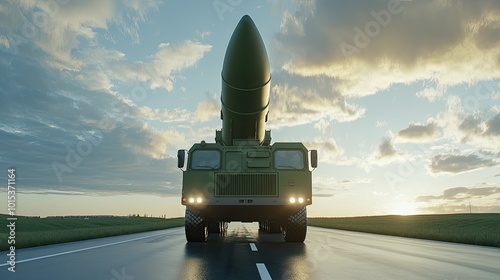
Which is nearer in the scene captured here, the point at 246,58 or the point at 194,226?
the point at 246,58

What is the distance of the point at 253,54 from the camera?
12133 millimetres

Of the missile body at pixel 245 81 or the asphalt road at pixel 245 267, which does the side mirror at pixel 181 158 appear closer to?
the missile body at pixel 245 81

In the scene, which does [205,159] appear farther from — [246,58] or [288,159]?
[246,58]

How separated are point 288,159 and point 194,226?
11.4 feet

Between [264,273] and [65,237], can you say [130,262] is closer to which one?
[264,273]

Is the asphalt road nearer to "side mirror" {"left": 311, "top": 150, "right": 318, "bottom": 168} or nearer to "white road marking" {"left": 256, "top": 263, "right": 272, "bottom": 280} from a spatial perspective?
"white road marking" {"left": 256, "top": 263, "right": 272, "bottom": 280}

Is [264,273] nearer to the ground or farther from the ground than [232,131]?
nearer to the ground

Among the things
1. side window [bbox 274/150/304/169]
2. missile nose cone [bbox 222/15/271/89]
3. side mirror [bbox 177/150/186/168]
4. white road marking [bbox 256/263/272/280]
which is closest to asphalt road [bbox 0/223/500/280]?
white road marking [bbox 256/263/272/280]

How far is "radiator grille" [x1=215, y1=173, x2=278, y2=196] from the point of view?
12703mm

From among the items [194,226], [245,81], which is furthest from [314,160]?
[194,226]

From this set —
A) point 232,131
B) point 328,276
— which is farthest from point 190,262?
point 232,131

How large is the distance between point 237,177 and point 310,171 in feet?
7.05

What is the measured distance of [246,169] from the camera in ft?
43.2

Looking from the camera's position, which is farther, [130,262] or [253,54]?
[253,54]
